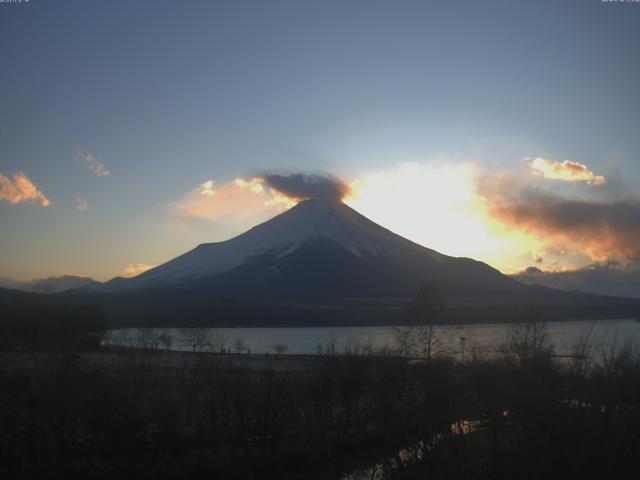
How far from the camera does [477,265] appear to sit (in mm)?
196000

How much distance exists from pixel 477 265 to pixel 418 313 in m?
168

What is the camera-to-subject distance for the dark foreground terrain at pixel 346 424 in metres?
7.55

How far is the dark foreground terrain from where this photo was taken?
7547 millimetres

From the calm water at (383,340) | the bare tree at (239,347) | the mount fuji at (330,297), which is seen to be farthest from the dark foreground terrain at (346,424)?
the mount fuji at (330,297)

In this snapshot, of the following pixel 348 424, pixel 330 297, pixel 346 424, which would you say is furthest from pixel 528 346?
pixel 330 297

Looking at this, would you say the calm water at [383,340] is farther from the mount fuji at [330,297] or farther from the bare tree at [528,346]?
the mount fuji at [330,297]

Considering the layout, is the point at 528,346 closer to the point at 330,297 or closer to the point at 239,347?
the point at 239,347

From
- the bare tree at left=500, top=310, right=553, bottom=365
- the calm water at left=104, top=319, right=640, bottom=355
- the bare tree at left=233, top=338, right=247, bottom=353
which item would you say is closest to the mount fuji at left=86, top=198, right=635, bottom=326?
the calm water at left=104, top=319, right=640, bottom=355

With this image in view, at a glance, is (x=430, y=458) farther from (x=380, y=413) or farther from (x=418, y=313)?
(x=418, y=313)

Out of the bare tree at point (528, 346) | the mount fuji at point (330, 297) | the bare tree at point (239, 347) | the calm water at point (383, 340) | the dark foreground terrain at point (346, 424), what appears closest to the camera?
the dark foreground terrain at point (346, 424)

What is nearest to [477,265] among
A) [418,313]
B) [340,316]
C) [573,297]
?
[573,297]

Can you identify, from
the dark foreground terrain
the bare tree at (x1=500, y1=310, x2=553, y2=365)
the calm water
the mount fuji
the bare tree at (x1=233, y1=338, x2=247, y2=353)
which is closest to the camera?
the dark foreground terrain

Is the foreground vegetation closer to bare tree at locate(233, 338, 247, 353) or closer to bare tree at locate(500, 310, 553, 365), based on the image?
bare tree at locate(500, 310, 553, 365)

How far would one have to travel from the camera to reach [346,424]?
68.0ft
